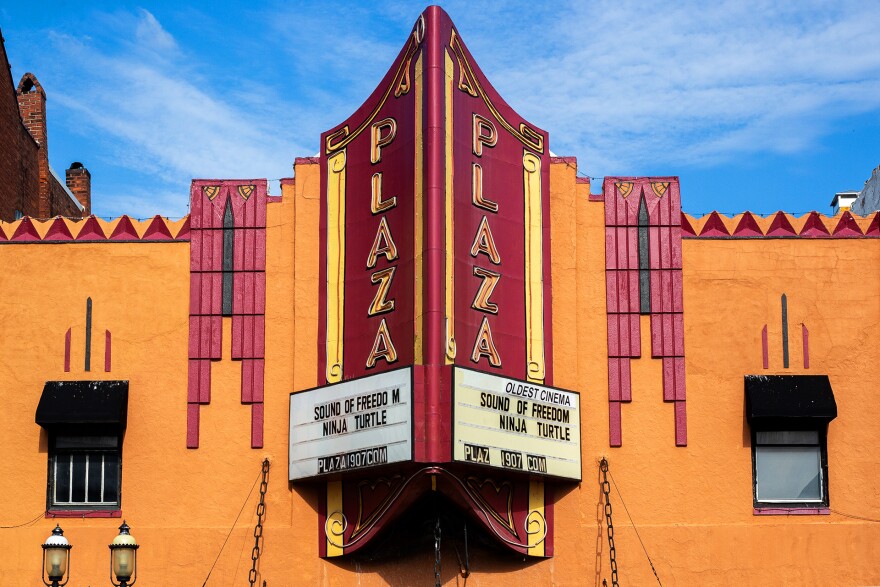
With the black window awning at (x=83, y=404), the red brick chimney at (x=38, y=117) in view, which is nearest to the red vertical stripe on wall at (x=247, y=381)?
the black window awning at (x=83, y=404)

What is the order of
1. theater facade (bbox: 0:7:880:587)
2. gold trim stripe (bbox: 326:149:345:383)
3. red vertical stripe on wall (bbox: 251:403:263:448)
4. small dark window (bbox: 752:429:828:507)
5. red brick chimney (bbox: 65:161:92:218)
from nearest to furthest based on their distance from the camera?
theater facade (bbox: 0:7:880:587), gold trim stripe (bbox: 326:149:345:383), small dark window (bbox: 752:429:828:507), red vertical stripe on wall (bbox: 251:403:263:448), red brick chimney (bbox: 65:161:92:218)

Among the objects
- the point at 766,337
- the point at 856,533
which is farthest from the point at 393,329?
the point at 856,533

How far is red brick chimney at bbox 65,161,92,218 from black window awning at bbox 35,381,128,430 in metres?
21.2

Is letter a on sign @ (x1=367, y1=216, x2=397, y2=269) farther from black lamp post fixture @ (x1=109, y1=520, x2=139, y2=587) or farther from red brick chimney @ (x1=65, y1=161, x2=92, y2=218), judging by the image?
red brick chimney @ (x1=65, y1=161, x2=92, y2=218)

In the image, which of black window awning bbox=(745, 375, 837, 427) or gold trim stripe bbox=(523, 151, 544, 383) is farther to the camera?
black window awning bbox=(745, 375, 837, 427)

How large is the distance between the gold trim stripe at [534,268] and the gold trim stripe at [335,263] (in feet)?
11.0

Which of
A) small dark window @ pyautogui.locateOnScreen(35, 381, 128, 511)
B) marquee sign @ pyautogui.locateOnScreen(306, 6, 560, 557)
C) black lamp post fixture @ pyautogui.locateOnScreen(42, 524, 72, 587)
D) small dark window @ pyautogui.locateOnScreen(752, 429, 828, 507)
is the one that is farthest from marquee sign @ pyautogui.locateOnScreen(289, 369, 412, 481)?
small dark window @ pyautogui.locateOnScreen(752, 429, 828, 507)

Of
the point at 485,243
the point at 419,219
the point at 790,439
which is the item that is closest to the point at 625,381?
the point at 790,439

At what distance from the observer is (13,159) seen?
37.0 metres

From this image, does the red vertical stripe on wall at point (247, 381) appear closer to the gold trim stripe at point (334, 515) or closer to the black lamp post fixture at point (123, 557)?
the gold trim stripe at point (334, 515)

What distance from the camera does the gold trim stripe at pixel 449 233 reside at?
2358cm

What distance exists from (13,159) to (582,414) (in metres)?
18.5

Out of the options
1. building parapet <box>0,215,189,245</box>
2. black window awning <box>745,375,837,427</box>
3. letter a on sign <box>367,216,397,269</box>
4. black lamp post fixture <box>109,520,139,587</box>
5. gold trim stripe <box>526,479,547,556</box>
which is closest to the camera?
black lamp post fixture <box>109,520,139,587</box>

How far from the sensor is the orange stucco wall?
25.2 metres
